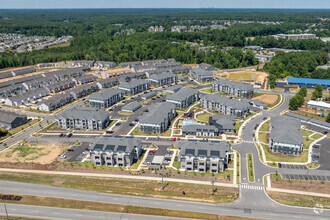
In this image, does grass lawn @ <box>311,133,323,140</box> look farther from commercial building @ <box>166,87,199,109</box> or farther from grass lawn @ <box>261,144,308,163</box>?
commercial building @ <box>166,87,199,109</box>

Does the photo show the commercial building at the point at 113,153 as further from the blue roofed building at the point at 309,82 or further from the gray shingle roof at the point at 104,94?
the blue roofed building at the point at 309,82

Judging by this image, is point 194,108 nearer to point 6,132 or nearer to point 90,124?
point 90,124

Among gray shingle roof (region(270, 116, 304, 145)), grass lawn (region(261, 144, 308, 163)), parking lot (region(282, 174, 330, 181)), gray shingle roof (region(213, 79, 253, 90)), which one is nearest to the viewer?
parking lot (region(282, 174, 330, 181))

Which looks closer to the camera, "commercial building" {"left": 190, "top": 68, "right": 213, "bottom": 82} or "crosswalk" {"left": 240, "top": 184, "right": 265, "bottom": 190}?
"crosswalk" {"left": 240, "top": 184, "right": 265, "bottom": 190}

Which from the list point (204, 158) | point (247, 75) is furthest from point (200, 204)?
point (247, 75)

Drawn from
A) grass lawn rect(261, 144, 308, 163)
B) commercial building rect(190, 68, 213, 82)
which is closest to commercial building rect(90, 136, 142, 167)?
grass lawn rect(261, 144, 308, 163)

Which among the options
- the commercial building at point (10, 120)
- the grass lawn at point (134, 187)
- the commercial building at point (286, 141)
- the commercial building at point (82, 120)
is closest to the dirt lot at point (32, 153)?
the grass lawn at point (134, 187)

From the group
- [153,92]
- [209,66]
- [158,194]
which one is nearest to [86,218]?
[158,194]
